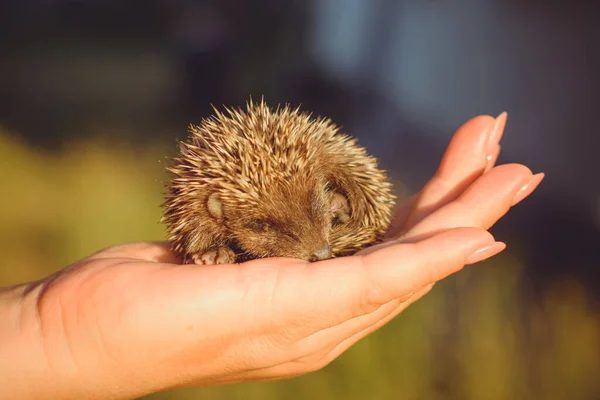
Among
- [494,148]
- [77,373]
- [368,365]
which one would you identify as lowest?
[368,365]

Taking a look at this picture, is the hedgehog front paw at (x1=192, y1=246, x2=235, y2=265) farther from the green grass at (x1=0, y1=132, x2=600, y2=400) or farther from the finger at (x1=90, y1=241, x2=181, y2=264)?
the green grass at (x1=0, y1=132, x2=600, y2=400)

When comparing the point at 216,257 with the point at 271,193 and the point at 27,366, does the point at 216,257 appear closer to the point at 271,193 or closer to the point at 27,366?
the point at 271,193

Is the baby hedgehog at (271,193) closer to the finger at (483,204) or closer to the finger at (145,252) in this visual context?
the finger at (145,252)

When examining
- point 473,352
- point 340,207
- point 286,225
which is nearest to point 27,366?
point 286,225

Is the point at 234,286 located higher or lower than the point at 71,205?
lower

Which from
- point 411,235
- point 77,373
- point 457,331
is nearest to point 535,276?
point 457,331

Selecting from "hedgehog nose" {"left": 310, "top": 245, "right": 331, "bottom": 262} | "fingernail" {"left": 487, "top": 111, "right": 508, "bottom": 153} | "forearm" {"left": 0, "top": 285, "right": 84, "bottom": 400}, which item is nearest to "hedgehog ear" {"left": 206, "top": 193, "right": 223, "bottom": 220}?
"hedgehog nose" {"left": 310, "top": 245, "right": 331, "bottom": 262}

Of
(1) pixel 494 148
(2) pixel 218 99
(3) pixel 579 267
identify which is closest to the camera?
(1) pixel 494 148

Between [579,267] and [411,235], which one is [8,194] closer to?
[411,235]
